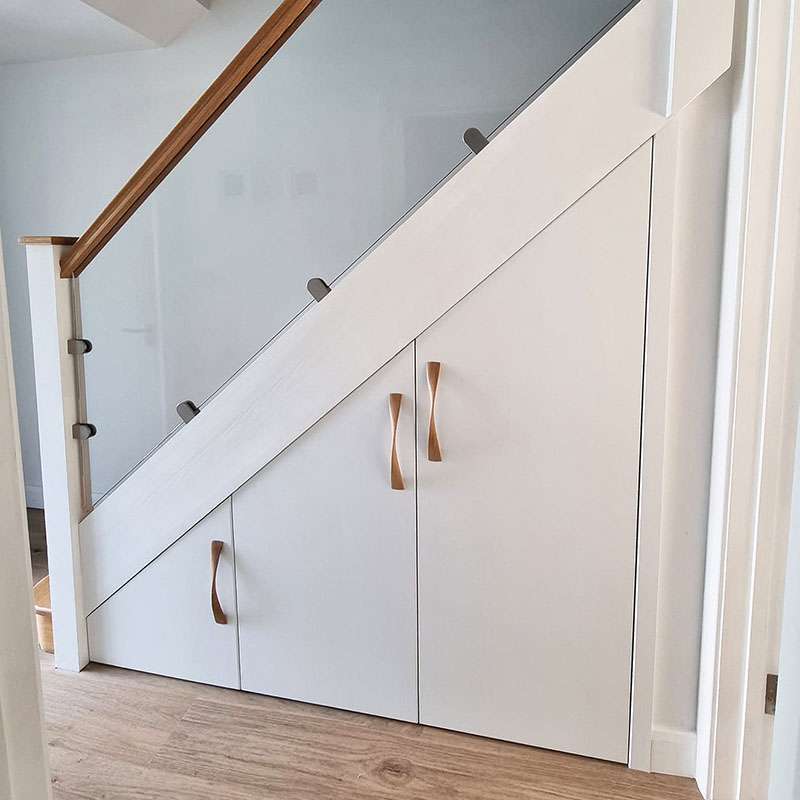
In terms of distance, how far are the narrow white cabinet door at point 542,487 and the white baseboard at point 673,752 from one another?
8cm

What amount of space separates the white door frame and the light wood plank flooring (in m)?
0.25

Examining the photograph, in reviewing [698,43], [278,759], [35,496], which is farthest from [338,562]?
[35,496]

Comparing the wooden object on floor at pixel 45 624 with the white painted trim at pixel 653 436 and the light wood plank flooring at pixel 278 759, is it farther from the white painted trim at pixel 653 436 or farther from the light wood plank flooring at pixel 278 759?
the white painted trim at pixel 653 436

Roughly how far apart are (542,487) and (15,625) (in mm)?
1254

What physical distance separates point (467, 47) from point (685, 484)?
66.2 inches

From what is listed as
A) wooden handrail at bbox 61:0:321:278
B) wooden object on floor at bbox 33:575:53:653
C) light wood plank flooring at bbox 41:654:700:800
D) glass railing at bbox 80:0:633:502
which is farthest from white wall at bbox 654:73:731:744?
wooden object on floor at bbox 33:575:53:653

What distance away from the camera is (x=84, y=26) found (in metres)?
2.97

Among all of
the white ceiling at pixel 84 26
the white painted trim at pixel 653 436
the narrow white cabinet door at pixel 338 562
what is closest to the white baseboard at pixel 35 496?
the white ceiling at pixel 84 26

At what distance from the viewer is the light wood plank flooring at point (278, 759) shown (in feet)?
5.73

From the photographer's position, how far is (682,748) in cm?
178

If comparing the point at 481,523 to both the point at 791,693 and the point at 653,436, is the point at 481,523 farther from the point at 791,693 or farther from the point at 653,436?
the point at 791,693

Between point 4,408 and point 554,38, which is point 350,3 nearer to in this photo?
point 554,38

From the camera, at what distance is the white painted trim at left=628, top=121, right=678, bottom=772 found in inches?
62.6

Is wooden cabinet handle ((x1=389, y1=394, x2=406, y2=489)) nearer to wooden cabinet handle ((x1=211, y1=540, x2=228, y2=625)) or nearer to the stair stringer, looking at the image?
the stair stringer
